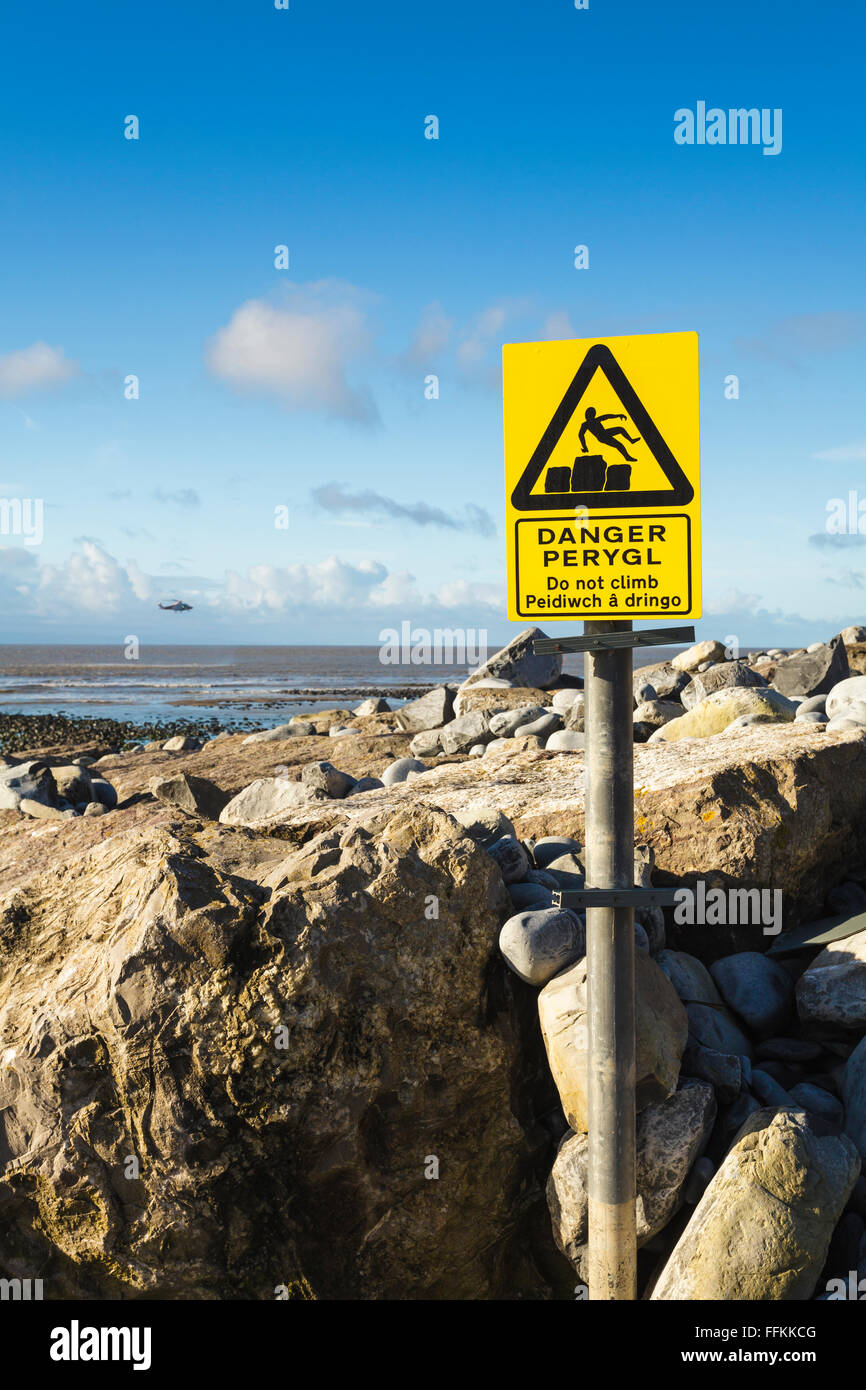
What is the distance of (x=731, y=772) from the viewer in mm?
6012

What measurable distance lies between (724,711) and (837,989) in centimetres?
447

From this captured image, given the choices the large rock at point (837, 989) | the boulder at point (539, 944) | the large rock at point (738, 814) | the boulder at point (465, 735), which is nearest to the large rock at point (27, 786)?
the boulder at point (465, 735)

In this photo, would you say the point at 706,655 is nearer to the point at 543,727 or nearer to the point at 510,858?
the point at 543,727

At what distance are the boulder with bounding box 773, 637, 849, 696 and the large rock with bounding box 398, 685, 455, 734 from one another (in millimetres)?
5472

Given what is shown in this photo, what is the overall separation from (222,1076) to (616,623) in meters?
2.51

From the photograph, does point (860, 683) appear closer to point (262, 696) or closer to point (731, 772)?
point (731, 772)

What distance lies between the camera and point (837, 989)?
4.93 metres

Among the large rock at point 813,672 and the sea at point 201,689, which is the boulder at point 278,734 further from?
the sea at point 201,689

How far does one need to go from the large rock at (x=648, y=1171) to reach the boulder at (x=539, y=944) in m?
0.71

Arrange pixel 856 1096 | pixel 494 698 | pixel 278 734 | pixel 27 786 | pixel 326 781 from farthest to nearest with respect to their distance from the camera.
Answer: pixel 278 734
pixel 494 698
pixel 27 786
pixel 326 781
pixel 856 1096

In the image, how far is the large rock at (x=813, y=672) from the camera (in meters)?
13.9

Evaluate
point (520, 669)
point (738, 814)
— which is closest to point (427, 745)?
point (520, 669)

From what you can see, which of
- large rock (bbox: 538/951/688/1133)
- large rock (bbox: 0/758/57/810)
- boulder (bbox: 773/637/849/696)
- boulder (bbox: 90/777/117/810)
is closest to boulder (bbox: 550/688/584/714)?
boulder (bbox: 773/637/849/696)

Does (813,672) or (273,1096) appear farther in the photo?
(813,672)
